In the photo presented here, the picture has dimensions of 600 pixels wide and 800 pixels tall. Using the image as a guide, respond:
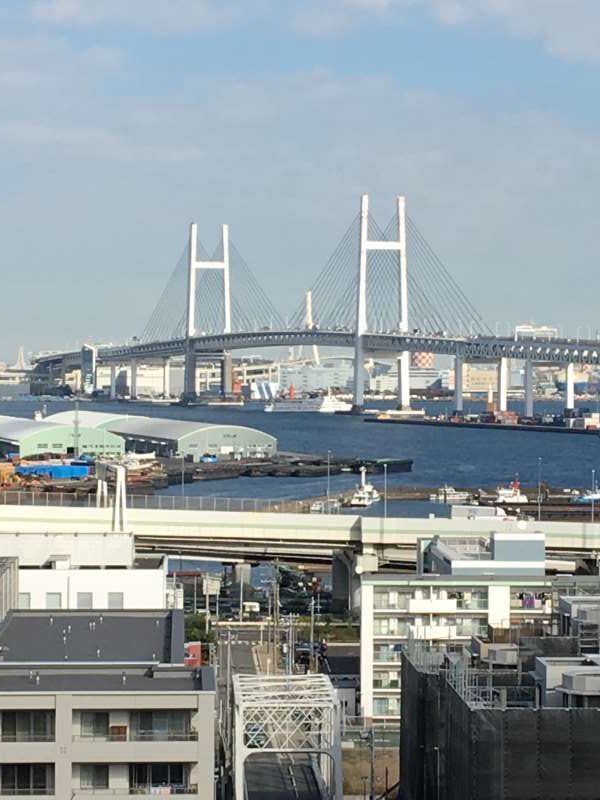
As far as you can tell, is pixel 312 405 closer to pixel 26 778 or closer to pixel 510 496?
pixel 510 496

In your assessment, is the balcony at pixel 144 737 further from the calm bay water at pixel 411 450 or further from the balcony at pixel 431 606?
the calm bay water at pixel 411 450

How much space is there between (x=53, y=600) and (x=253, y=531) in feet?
14.2

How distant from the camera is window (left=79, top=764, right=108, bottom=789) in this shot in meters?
5.02

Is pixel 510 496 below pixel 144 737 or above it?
below

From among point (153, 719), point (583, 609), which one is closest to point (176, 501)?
point (583, 609)

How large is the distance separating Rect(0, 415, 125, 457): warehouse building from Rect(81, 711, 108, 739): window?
2246cm

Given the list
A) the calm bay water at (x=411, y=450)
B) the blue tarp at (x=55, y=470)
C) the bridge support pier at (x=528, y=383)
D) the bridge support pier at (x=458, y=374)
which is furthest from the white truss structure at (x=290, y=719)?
the bridge support pier at (x=458, y=374)

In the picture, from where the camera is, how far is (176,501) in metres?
14.6

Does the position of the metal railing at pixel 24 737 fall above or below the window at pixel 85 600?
below

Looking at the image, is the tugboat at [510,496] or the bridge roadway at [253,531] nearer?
the bridge roadway at [253,531]

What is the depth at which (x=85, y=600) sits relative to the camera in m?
7.87

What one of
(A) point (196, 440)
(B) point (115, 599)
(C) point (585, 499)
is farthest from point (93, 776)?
(A) point (196, 440)

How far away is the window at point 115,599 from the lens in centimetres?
783

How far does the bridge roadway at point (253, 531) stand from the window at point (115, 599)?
12.1 feet
